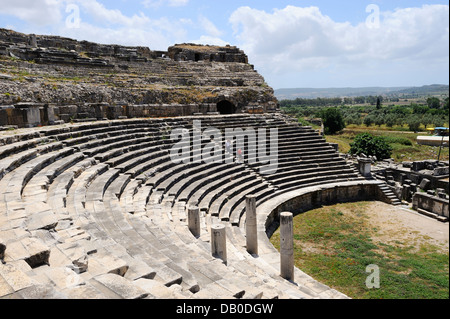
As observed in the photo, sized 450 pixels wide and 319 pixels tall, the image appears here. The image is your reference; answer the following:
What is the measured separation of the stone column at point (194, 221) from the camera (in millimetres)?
8406

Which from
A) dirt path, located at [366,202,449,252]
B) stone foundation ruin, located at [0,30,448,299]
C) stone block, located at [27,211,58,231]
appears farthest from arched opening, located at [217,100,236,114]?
stone block, located at [27,211,58,231]

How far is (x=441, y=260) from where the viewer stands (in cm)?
972

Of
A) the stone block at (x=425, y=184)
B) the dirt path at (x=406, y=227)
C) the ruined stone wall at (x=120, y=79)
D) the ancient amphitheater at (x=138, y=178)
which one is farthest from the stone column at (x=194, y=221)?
the stone block at (x=425, y=184)

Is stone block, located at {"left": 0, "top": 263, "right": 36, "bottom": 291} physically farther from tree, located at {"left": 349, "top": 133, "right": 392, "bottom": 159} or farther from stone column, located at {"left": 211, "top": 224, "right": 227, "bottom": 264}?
tree, located at {"left": 349, "top": 133, "right": 392, "bottom": 159}

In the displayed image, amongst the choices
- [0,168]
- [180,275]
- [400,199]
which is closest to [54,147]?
[0,168]

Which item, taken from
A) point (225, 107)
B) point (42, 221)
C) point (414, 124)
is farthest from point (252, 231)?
point (414, 124)

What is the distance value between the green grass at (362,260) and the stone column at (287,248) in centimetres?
163

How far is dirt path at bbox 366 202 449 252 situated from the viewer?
442 inches

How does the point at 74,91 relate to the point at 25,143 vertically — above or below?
above

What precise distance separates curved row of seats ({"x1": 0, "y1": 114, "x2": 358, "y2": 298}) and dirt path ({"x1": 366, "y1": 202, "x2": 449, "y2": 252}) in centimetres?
314

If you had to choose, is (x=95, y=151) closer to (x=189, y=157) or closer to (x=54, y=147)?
(x=54, y=147)

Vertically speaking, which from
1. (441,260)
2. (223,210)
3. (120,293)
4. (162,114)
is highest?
(162,114)

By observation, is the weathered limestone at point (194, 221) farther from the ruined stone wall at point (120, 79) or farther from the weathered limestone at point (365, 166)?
the weathered limestone at point (365, 166)
